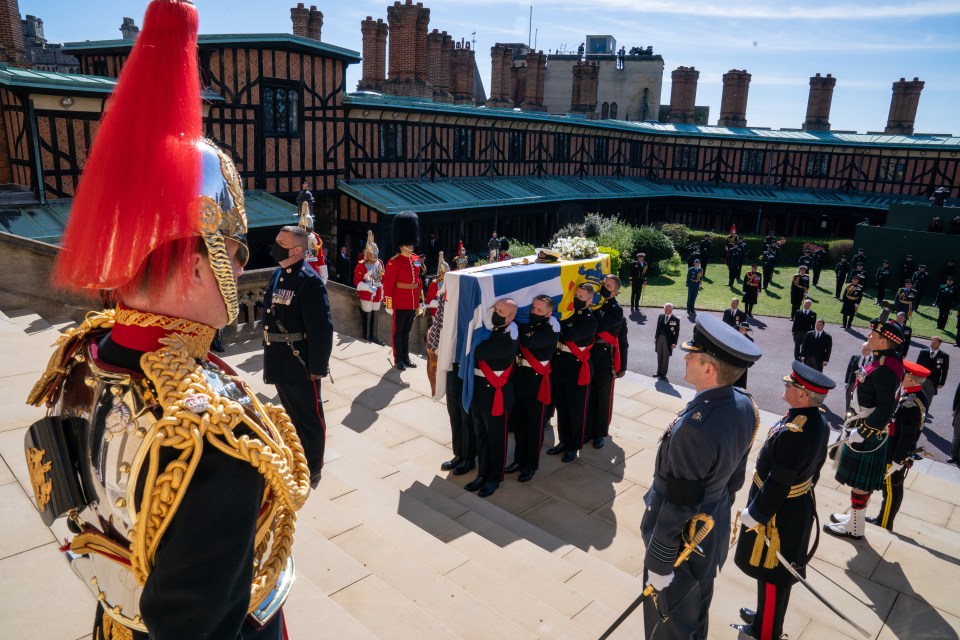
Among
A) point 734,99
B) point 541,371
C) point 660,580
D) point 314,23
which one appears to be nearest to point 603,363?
point 541,371

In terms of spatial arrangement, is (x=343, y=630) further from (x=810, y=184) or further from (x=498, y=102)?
(x=810, y=184)

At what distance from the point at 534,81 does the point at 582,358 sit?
1316 inches

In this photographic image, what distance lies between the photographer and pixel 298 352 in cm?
551

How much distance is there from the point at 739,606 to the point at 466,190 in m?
20.4

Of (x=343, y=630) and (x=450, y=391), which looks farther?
(x=450, y=391)

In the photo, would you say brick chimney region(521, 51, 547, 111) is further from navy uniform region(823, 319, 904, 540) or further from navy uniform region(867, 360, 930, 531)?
navy uniform region(823, 319, 904, 540)

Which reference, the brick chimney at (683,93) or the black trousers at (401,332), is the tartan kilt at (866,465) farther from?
the brick chimney at (683,93)

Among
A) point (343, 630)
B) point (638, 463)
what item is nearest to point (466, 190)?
point (638, 463)

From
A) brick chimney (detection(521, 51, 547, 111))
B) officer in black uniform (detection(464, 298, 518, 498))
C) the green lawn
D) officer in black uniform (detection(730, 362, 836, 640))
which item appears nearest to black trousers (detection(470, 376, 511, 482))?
officer in black uniform (detection(464, 298, 518, 498))

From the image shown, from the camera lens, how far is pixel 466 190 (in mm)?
23750

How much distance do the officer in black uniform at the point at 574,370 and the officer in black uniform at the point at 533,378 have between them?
0.41 meters

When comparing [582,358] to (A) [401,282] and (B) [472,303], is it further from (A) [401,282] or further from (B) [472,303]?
(A) [401,282]

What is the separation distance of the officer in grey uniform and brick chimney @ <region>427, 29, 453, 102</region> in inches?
1173

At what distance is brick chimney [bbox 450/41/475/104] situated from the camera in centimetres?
3438
